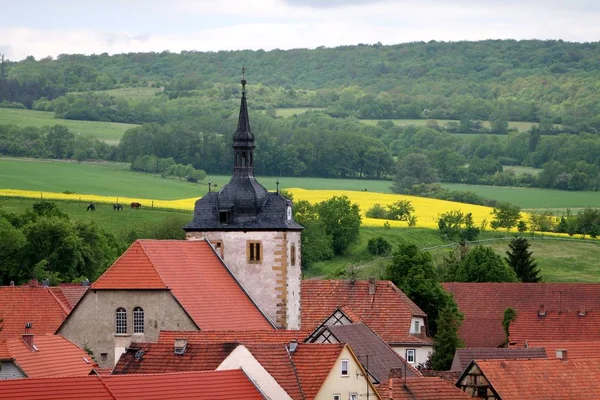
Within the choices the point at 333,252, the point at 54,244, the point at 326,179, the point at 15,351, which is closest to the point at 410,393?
the point at 15,351

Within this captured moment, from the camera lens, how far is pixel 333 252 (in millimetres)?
126438

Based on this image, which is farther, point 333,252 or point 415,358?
point 333,252

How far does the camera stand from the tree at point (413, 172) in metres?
186

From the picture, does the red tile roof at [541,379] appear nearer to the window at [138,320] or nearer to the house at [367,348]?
the house at [367,348]

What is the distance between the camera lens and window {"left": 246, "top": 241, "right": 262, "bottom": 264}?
7425cm

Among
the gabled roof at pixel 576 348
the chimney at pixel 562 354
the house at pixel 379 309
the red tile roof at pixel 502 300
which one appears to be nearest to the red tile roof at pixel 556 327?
the house at pixel 379 309

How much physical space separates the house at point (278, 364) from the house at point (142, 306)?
28.7 feet

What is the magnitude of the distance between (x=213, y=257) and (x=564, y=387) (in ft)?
49.3

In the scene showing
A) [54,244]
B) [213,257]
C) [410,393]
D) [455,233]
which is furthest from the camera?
[455,233]

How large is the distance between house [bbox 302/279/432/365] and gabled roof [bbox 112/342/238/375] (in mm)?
21153

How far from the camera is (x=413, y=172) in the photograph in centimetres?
19100

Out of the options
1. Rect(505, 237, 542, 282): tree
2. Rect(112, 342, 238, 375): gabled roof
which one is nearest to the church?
Rect(112, 342, 238, 375): gabled roof

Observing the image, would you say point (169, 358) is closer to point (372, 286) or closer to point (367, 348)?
point (367, 348)

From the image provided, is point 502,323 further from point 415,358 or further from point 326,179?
point 326,179
